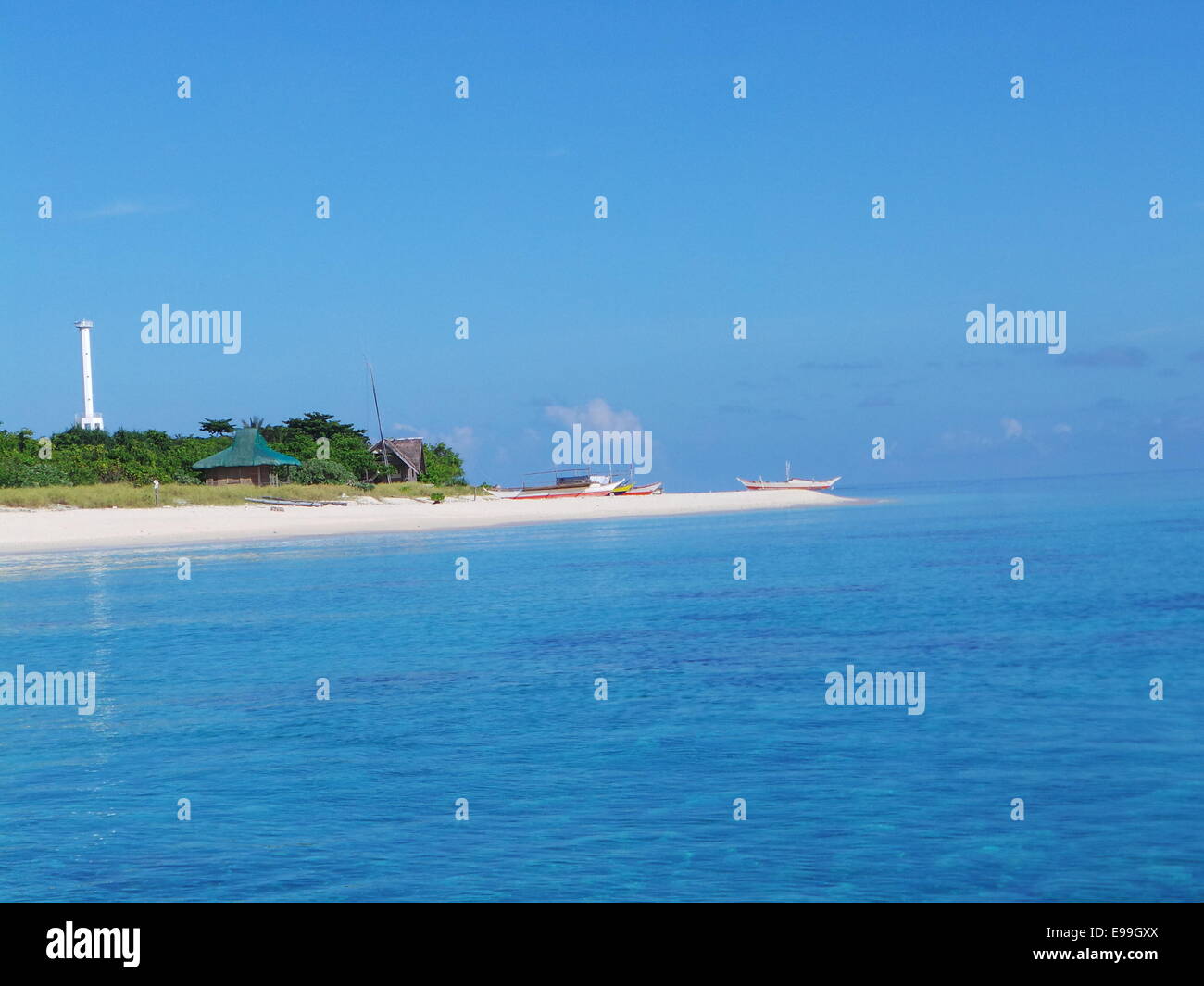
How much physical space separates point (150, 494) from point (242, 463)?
1560 cm

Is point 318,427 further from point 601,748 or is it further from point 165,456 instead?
point 601,748

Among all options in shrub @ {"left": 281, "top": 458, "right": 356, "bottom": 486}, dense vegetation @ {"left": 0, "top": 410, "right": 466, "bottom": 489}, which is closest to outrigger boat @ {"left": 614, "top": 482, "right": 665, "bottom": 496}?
dense vegetation @ {"left": 0, "top": 410, "right": 466, "bottom": 489}

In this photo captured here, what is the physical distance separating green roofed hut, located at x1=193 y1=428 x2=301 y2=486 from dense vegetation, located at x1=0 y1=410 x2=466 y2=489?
94 cm

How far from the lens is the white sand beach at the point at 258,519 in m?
40.7

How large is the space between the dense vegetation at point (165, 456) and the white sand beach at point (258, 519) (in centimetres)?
659

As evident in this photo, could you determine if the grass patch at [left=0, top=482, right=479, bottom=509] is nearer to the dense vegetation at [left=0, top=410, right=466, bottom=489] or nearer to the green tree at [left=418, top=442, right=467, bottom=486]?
the dense vegetation at [left=0, top=410, right=466, bottom=489]

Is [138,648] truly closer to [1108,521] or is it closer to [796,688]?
[796,688]

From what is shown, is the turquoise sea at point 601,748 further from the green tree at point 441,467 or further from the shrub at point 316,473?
the green tree at point 441,467

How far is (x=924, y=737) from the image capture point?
12.0 metres

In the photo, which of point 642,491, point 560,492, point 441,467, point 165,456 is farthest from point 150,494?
point 642,491

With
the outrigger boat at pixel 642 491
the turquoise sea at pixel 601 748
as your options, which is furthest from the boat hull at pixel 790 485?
the turquoise sea at pixel 601 748
